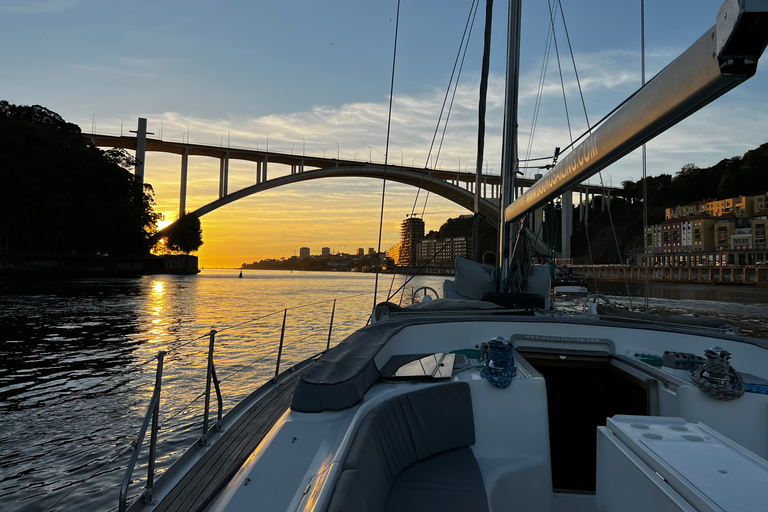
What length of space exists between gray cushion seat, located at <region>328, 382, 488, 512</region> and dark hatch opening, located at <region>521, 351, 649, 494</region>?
81 centimetres

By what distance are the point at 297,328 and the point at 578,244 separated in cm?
7169

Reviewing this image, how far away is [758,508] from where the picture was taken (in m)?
0.94

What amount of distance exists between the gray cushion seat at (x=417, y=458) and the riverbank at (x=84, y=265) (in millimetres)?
37117

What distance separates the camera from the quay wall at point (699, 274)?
45.9m

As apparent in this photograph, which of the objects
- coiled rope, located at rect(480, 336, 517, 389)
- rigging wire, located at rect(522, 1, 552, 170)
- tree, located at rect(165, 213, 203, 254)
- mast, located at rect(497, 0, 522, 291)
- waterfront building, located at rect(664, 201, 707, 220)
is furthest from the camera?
waterfront building, located at rect(664, 201, 707, 220)

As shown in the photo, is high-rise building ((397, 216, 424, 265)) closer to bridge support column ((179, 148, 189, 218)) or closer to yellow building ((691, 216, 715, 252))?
bridge support column ((179, 148, 189, 218))

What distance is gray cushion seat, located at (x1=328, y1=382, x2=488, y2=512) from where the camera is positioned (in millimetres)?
1320

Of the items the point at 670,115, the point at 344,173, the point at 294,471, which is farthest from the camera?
the point at 344,173

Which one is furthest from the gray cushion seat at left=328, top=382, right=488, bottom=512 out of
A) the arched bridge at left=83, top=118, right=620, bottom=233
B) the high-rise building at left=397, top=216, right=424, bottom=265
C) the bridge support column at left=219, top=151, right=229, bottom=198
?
the bridge support column at left=219, top=151, right=229, bottom=198

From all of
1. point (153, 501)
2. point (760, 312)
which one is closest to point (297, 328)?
point (153, 501)

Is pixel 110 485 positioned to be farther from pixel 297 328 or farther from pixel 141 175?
pixel 141 175

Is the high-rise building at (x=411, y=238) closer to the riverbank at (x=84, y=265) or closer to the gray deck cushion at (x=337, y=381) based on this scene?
the gray deck cushion at (x=337, y=381)

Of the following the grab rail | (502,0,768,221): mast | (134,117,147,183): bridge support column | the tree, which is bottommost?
the grab rail

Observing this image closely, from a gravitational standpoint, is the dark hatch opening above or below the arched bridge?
below
